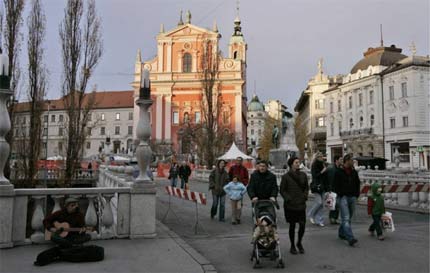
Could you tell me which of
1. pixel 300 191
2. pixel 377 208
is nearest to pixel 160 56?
pixel 377 208

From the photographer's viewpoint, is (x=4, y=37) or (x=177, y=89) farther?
(x=177, y=89)

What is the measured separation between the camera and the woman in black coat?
299 inches

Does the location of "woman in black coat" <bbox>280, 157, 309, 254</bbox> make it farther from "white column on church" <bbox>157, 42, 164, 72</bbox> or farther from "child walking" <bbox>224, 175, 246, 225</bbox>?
"white column on church" <bbox>157, 42, 164, 72</bbox>

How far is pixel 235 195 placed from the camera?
11.4 m

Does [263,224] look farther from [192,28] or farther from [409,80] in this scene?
[192,28]

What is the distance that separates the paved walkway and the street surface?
423mm

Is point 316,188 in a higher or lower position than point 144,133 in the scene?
lower

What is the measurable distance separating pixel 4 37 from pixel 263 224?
17.8 metres

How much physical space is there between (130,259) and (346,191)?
469 cm

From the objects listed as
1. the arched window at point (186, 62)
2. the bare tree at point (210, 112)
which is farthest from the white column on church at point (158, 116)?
the bare tree at point (210, 112)

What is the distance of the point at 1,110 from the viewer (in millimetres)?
7918

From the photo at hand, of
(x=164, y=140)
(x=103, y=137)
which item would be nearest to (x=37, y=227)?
(x=164, y=140)

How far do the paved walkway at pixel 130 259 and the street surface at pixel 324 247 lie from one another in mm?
423

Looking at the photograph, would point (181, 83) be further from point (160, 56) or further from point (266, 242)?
point (266, 242)
